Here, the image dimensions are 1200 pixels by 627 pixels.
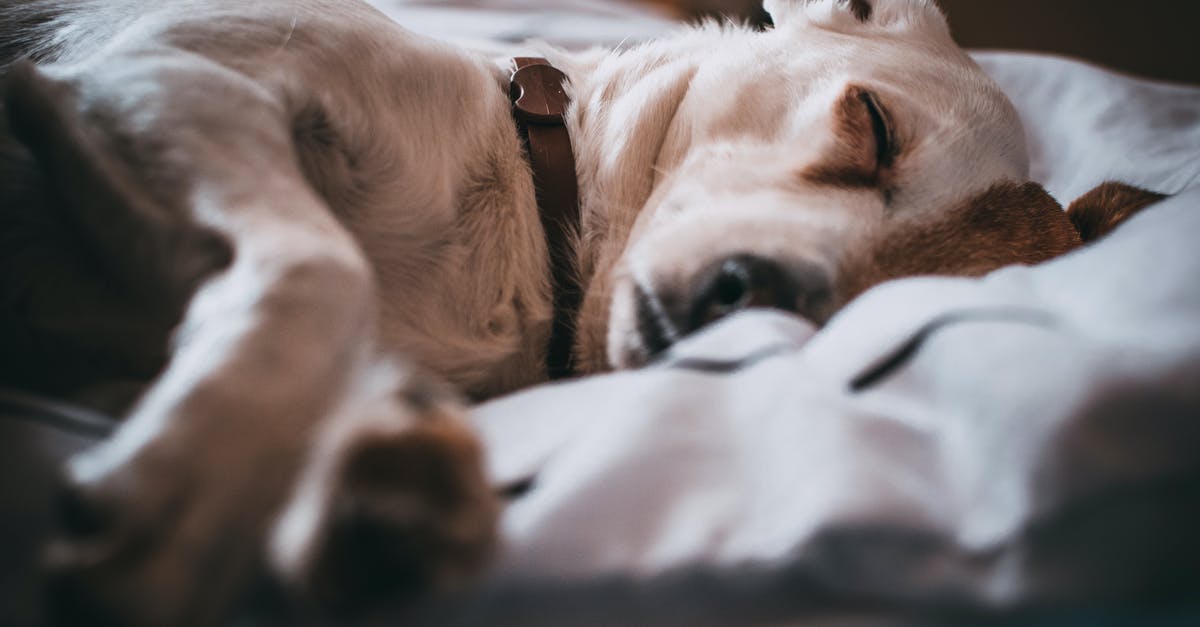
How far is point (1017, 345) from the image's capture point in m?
0.62

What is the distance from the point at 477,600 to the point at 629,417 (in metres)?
0.19

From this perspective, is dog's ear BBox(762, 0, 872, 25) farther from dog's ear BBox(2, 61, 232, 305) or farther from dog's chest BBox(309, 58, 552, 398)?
dog's ear BBox(2, 61, 232, 305)

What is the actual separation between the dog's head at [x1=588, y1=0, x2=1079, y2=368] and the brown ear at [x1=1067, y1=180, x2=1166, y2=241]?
6 cm

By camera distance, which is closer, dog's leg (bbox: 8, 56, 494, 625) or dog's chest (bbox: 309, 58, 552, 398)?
dog's leg (bbox: 8, 56, 494, 625)

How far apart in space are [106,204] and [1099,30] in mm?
3650

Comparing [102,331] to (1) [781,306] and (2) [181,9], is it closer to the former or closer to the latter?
(2) [181,9]

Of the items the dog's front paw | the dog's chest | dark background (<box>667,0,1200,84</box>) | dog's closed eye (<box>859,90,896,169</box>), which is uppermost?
the dog's front paw

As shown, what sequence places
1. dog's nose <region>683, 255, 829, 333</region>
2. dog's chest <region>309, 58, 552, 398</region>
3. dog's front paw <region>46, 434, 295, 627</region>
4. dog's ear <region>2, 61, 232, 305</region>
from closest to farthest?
1. dog's front paw <region>46, 434, 295, 627</region>
2. dog's ear <region>2, 61, 232, 305</region>
3. dog's nose <region>683, 255, 829, 333</region>
4. dog's chest <region>309, 58, 552, 398</region>

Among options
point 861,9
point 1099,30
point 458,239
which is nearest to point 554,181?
point 458,239

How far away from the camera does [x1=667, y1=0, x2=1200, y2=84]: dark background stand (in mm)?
3117

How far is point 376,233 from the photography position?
3.44 feet

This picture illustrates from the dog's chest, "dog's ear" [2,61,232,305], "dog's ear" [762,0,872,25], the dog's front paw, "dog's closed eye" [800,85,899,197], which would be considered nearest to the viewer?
the dog's front paw

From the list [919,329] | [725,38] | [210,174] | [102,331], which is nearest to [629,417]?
[919,329]

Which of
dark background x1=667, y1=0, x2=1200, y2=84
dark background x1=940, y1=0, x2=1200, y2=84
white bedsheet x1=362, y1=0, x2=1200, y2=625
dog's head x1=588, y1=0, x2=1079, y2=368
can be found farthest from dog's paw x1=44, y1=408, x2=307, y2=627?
dark background x1=940, y1=0, x2=1200, y2=84
